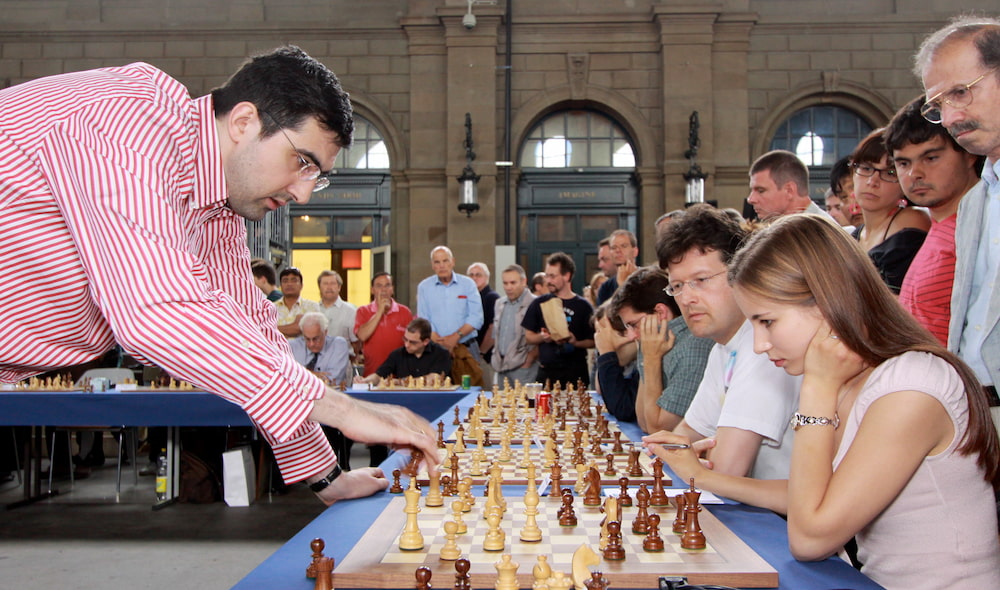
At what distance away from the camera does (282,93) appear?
1.64 metres

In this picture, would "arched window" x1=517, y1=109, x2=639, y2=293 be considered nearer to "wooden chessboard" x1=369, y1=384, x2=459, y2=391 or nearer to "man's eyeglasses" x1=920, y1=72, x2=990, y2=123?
"wooden chessboard" x1=369, y1=384, x2=459, y2=391

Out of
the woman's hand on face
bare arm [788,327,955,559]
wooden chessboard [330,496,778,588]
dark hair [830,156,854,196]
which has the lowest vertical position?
wooden chessboard [330,496,778,588]

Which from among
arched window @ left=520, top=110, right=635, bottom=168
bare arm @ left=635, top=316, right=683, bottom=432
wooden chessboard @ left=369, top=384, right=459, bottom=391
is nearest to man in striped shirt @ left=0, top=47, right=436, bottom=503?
bare arm @ left=635, top=316, right=683, bottom=432

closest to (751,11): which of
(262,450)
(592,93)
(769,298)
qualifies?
(592,93)

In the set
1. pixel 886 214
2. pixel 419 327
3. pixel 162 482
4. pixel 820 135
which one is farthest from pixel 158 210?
pixel 820 135

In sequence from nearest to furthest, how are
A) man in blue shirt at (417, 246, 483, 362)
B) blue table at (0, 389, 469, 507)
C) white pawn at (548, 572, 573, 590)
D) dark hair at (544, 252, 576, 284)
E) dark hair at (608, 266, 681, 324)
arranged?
white pawn at (548, 572, 573, 590), dark hair at (608, 266, 681, 324), blue table at (0, 389, 469, 507), dark hair at (544, 252, 576, 284), man in blue shirt at (417, 246, 483, 362)

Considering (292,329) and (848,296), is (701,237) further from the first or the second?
(292,329)

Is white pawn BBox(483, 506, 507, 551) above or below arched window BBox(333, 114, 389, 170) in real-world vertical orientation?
below

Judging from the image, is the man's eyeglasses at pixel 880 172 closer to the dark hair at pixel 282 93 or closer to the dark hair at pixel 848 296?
the dark hair at pixel 848 296

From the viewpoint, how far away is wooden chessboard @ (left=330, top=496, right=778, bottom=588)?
1.41 metres

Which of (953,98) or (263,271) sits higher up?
A: (953,98)

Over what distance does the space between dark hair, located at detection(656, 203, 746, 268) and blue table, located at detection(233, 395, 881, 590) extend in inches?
37.1

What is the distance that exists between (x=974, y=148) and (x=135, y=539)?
496 centimetres

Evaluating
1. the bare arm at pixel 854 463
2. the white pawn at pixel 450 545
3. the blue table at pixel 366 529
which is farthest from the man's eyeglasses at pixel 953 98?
the white pawn at pixel 450 545
